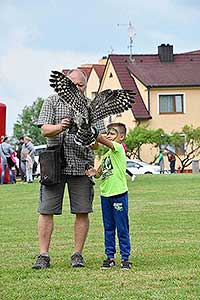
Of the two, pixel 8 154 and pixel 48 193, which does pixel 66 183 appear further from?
pixel 8 154

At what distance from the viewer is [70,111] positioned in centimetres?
945

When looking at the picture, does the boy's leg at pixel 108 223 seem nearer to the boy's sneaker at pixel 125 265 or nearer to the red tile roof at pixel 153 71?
the boy's sneaker at pixel 125 265

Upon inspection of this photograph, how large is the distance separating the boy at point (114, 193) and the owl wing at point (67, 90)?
0.43 m

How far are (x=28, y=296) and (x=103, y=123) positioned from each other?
2.54m

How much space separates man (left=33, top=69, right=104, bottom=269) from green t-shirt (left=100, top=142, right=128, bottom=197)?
0.19m

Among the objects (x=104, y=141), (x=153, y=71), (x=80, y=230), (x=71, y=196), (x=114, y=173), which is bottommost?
(x=80, y=230)

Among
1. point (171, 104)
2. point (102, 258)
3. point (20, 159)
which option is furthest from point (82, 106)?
point (171, 104)

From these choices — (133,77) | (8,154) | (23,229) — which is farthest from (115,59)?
(23,229)

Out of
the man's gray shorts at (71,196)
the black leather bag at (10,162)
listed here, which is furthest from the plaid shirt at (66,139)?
the black leather bag at (10,162)

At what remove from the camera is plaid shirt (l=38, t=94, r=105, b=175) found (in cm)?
948

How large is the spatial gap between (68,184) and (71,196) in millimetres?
141

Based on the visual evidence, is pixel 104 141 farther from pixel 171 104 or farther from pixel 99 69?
pixel 99 69

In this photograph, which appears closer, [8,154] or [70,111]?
[70,111]

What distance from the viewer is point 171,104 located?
2422 inches
